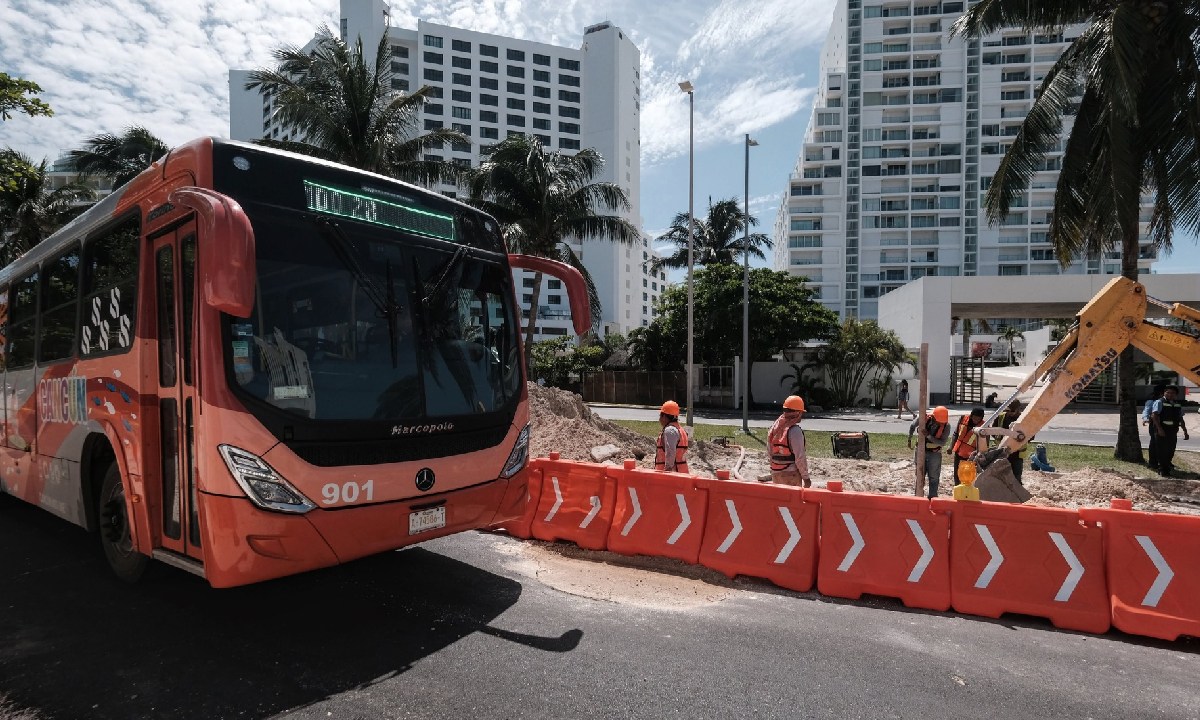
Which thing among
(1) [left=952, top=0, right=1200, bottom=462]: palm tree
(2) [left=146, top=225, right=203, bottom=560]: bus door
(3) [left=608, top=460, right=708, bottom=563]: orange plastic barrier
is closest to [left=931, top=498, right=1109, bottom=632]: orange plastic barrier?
(3) [left=608, top=460, right=708, bottom=563]: orange plastic barrier

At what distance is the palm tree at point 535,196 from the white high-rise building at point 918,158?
197 feet

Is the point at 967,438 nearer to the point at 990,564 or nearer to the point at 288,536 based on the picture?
the point at 990,564

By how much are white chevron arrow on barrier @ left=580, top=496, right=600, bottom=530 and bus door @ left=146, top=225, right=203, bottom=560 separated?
12.3 ft

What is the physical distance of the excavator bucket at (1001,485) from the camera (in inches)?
318

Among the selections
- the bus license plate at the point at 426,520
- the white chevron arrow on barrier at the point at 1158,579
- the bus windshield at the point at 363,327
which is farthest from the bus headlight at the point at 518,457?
the white chevron arrow on barrier at the point at 1158,579

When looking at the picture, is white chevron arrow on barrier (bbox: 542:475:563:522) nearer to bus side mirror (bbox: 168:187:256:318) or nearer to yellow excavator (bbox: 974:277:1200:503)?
bus side mirror (bbox: 168:187:256:318)

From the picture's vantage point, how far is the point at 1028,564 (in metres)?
5.22

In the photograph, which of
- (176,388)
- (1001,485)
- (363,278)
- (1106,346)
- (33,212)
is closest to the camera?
(176,388)

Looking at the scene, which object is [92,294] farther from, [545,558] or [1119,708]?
[1119,708]

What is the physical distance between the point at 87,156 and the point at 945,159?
82.0 meters

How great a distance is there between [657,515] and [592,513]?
31.1 inches

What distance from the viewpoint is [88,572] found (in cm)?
584

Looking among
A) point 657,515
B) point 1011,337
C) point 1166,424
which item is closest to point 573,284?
point 657,515

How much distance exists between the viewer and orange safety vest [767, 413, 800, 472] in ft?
24.2
